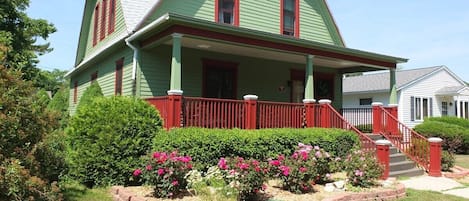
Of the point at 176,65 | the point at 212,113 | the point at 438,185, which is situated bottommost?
the point at 438,185

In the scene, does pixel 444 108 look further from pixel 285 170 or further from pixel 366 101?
pixel 285 170

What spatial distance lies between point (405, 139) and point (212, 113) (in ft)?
21.8

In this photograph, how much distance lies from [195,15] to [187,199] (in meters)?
7.76

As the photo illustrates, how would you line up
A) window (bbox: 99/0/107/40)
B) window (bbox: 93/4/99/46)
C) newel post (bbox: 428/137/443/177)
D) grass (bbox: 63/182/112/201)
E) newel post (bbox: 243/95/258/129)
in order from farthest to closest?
window (bbox: 93/4/99/46) < window (bbox: 99/0/107/40) < newel post (bbox: 428/137/443/177) < newel post (bbox: 243/95/258/129) < grass (bbox: 63/182/112/201)

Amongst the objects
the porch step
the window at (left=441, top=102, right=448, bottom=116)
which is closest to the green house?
the porch step

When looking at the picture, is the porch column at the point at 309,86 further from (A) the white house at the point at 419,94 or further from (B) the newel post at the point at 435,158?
(A) the white house at the point at 419,94

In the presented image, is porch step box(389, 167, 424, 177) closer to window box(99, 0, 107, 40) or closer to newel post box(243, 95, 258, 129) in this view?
newel post box(243, 95, 258, 129)

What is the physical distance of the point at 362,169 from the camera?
316 inches

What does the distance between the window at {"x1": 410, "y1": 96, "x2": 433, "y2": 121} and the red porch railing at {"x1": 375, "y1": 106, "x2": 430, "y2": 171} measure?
13878 millimetres

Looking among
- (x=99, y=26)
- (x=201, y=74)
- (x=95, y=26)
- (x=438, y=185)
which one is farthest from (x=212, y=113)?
(x=95, y=26)

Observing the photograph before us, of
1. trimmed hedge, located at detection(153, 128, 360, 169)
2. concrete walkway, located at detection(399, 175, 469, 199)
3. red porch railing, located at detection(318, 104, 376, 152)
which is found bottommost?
concrete walkway, located at detection(399, 175, 469, 199)

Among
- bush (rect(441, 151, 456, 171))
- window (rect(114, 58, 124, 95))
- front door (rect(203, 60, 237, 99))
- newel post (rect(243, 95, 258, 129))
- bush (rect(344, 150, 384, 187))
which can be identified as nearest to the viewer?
bush (rect(344, 150, 384, 187))

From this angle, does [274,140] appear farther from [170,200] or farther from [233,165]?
[170,200]

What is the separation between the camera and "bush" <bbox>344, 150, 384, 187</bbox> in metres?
7.94
